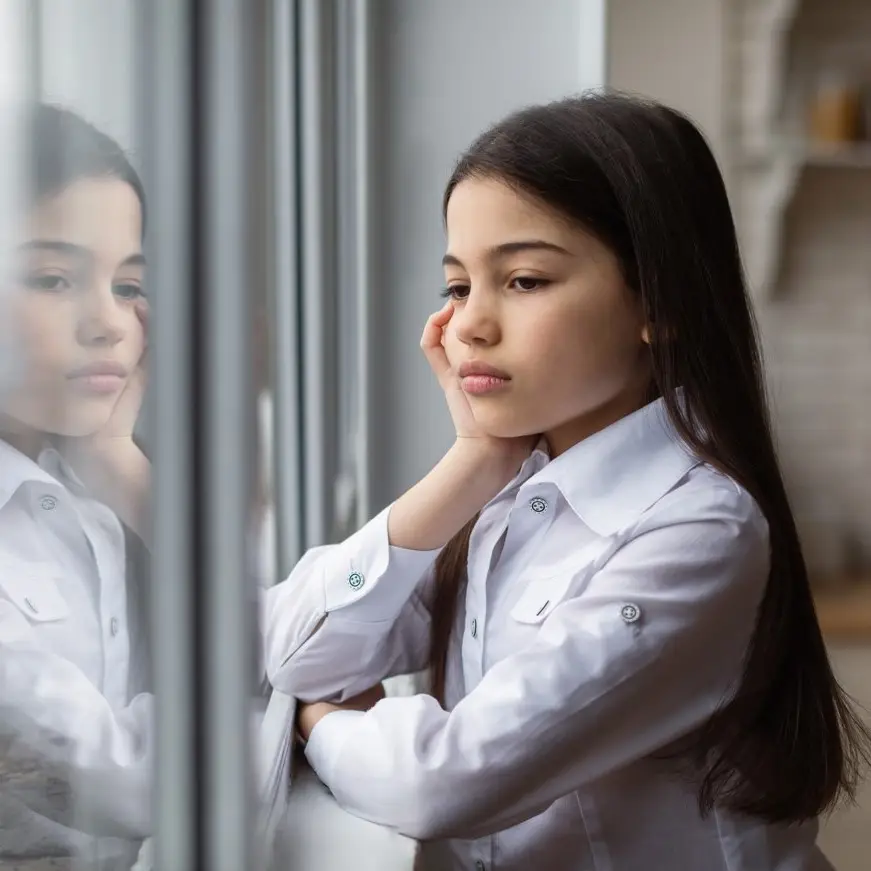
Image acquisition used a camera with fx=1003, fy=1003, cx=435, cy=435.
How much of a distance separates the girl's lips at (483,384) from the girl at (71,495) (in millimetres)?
229

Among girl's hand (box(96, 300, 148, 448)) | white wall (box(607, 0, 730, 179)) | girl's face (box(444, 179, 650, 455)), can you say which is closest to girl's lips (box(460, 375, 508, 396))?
girl's face (box(444, 179, 650, 455))

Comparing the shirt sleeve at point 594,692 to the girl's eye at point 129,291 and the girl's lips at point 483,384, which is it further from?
the girl's eye at point 129,291

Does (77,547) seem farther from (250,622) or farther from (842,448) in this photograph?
(842,448)

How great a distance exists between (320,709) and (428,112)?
1.28 ft

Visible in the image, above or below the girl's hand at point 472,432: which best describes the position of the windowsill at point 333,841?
below

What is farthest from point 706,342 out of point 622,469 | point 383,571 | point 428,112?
point 428,112

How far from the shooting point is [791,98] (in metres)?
1.30

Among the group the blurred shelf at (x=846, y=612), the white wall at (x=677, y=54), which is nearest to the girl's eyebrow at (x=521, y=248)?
the white wall at (x=677, y=54)

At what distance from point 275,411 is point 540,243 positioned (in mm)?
210

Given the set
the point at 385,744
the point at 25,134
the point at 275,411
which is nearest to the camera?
the point at 25,134

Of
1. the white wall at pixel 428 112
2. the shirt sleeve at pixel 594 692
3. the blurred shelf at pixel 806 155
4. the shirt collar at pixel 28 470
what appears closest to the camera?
the shirt collar at pixel 28 470

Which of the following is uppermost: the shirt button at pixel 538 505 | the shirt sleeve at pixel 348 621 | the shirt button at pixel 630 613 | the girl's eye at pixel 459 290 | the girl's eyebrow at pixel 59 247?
the girl's eyebrow at pixel 59 247

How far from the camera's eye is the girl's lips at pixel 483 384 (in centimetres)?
47

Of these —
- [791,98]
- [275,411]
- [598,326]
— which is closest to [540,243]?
[598,326]
